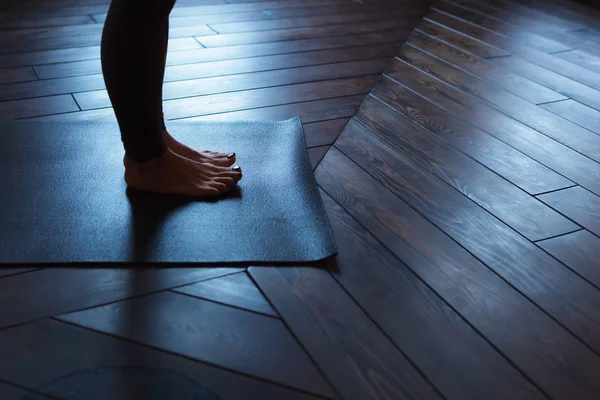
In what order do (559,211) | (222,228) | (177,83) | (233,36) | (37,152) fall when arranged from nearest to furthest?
(222,228), (559,211), (37,152), (177,83), (233,36)

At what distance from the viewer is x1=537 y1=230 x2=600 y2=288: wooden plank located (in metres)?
1.24

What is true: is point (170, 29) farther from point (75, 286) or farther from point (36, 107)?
point (75, 286)

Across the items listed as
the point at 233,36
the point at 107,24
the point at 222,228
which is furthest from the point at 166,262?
the point at 233,36

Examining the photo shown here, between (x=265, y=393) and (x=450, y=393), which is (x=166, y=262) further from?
(x=450, y=393)

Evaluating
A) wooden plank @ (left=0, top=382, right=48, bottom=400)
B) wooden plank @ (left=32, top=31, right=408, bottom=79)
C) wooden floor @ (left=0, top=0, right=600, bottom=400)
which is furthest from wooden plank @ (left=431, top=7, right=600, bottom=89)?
wooden plank @ (left=0, top=382, right=48, bottom=400)

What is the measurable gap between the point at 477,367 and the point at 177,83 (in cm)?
136

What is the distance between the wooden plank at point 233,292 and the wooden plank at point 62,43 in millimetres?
1341

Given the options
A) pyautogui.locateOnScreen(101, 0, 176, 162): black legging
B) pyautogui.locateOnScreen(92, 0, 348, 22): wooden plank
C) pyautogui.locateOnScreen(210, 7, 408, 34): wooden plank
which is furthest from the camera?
pyautogui.locateOnScreen(92, 0, 348, 22): wooden plank

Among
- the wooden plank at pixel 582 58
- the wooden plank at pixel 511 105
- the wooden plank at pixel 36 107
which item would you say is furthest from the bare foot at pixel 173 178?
the wooden plank at pixel 582 58

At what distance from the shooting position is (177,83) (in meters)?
2.00

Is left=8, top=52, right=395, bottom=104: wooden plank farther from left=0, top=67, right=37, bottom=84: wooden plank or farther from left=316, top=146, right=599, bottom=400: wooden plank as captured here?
left=316, top=146, right=599, bottom=400: wooden plank

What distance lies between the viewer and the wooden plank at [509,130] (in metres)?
1.62

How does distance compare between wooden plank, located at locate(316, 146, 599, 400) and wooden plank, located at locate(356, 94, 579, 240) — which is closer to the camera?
wooden plank, located at locate(316, 146, 599, 400)

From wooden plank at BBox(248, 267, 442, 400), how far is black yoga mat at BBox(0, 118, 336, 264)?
7 centimetres
